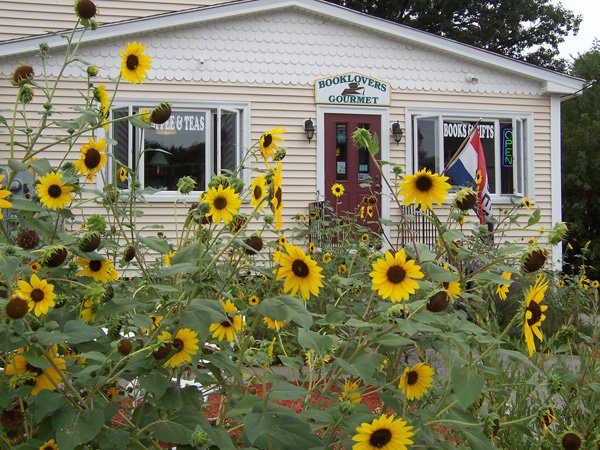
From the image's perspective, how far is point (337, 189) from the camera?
8195 millimetres

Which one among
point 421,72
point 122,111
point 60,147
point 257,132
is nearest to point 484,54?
point 421,72

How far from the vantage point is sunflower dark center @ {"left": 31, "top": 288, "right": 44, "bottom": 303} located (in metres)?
1.51

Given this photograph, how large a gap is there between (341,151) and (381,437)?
10.1 m

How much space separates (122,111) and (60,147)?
1215 mm

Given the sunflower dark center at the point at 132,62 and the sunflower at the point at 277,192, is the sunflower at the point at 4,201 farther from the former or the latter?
the sunflower dark center at the point at 132,62

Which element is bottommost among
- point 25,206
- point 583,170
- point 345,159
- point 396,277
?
point 396,277

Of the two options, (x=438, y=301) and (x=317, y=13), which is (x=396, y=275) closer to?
(x=438, y=301)

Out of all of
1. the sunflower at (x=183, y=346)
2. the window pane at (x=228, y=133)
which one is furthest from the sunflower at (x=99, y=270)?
the window pane at (x=228, y=133)

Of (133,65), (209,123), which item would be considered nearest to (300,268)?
(133,65)

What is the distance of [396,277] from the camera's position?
158 cm

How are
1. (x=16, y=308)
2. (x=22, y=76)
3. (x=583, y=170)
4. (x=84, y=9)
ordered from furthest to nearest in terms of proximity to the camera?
(x=583, y=170), (x=84, y=9), (x=22, y=76), (x=16, y=308)

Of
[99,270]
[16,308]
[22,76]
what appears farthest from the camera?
[22,76]

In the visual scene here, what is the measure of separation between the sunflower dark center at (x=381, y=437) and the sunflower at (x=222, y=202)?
59 centimetres

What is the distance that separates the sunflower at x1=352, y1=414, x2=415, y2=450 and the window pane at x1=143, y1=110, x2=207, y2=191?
9.39 meters
